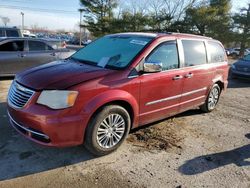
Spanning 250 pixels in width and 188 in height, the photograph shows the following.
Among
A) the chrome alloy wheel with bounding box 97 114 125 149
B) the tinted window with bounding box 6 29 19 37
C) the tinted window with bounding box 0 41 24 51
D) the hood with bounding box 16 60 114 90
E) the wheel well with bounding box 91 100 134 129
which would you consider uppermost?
the tinted window with bounding box 6 29 19 37

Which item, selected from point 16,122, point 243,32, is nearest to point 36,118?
point 16,122

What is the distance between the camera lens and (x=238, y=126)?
5617 millimetres

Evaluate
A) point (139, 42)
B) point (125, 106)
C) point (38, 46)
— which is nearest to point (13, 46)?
point (38, 46)

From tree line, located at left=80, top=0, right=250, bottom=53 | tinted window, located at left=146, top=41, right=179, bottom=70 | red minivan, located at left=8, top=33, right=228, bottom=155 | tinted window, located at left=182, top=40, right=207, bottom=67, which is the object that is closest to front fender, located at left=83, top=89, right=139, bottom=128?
red minivan, located at left=8, top=33, right=228, bottom=155

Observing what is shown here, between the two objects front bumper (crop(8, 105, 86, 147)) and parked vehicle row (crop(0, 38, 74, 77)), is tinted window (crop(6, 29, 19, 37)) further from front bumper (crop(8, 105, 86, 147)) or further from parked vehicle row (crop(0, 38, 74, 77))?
front bumper (crop(8, 105, 86, 147))

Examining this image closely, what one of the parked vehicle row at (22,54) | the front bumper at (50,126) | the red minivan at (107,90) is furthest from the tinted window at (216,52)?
the parked vehicle row at (22,54)

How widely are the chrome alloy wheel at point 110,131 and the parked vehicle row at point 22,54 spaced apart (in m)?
5.86

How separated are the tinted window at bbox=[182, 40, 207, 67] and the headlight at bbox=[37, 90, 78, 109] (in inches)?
99.2

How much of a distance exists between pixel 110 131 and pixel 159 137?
3.70 ft

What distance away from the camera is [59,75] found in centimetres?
373

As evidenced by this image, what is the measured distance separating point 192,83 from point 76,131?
2.70 metres

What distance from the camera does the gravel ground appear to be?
3.37 m

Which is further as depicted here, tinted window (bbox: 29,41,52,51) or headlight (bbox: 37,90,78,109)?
tinted window (bbox: 29,41,52,51)

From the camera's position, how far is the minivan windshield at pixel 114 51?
420 centimetres
